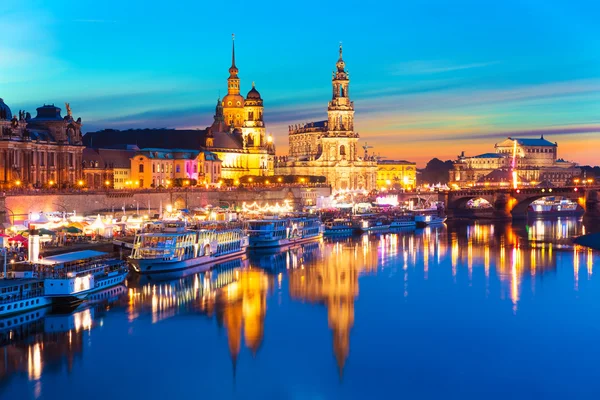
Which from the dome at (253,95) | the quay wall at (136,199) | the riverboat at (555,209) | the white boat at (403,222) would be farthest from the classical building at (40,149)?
the riverboat at (555,209)

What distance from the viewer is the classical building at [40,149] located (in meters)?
78.5

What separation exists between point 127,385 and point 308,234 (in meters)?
49.8

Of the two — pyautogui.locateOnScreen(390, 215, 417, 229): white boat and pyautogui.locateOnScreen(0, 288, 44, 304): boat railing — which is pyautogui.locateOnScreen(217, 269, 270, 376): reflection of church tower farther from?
pyautogui.locateOnScreen(390, 215, 417, 229): white boat

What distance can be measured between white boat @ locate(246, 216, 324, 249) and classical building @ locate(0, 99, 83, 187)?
23004 millimetres

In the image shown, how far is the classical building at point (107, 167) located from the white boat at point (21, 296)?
A: 56.5 m

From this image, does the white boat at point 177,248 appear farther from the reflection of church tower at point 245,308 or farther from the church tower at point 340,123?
the church tower at point 340,123

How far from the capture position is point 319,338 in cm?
3722

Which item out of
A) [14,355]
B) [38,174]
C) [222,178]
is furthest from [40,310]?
[222,178]

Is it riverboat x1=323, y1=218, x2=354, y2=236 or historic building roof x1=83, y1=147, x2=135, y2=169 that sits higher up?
historic building roof x1=83, y1=147, x2=135, y2=169

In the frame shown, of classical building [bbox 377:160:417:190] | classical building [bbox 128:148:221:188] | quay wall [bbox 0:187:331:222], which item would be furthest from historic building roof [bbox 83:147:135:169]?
classical building [bbox 377:160:417:190]

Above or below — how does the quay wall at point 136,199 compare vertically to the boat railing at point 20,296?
above

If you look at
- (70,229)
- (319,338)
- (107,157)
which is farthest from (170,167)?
(319,338)

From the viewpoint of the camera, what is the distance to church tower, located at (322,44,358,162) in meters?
142

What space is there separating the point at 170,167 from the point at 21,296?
246ft
